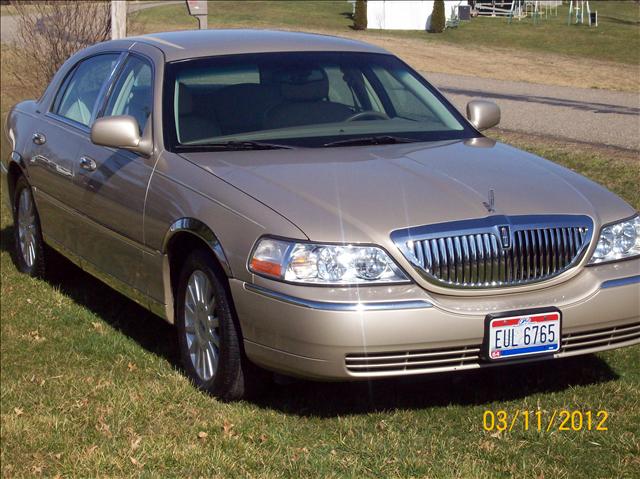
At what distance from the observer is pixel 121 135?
19.6 feet

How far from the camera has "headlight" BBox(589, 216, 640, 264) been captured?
16.8ft

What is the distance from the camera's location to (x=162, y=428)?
514 cm

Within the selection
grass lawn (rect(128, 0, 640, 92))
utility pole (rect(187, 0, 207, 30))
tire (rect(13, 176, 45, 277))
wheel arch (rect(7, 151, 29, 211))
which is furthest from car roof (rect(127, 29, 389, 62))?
grass lawn (rect(128, 0, 640, 92))

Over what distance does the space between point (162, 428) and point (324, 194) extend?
4.11 ft

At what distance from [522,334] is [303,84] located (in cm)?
220

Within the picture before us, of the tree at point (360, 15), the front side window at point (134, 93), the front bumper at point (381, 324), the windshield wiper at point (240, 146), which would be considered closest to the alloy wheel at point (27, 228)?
the front side window at point (134, 93)

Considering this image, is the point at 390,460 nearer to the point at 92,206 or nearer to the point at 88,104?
the point at 92,206

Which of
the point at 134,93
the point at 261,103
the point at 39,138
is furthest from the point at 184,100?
the point at 39,138

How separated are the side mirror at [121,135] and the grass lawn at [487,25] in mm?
15961

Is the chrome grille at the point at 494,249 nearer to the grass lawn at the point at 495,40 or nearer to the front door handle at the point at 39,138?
the front door handle at the point at 39,138

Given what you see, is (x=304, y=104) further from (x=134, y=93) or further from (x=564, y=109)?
(x=564, y=109)

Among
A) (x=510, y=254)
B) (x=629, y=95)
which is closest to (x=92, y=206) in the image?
(x=510, y=254)
